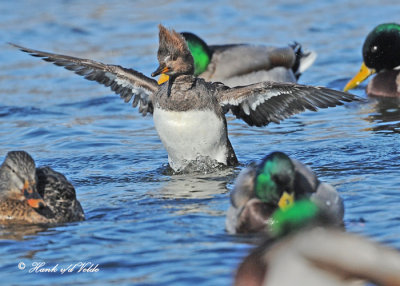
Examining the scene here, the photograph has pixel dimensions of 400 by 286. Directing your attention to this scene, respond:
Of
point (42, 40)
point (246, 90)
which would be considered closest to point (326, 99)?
point (246, 90)

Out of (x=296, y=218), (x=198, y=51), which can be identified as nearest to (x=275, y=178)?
(x=296, y=218)

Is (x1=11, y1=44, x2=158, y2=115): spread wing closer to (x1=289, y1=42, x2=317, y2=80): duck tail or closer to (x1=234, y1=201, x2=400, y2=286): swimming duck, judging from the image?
(x1=289, y1=42, x2=317, y2=80): duck tail

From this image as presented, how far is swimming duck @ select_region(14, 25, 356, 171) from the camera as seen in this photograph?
8.56 meters

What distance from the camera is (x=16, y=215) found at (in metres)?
7.27

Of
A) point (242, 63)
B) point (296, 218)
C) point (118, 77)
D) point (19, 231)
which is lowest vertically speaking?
point (19, 231)

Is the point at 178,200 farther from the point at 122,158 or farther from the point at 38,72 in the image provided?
the point at 38,72

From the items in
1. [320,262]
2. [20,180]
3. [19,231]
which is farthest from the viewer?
[20,180]

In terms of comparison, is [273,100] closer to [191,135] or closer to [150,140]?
[191,135]

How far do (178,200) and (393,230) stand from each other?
2.06 m

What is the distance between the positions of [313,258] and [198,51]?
9.19m

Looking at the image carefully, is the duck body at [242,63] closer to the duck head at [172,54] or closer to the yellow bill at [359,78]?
the yellow bill at [359,78]

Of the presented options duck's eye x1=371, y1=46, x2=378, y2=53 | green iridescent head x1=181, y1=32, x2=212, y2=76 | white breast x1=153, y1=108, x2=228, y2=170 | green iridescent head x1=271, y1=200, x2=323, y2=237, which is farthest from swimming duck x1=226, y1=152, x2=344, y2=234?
duck's eye x1=371, y1=46, x2=378, y2=53

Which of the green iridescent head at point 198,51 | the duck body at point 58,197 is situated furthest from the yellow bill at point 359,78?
the duck body at point 58,197

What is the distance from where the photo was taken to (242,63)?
1304cm
